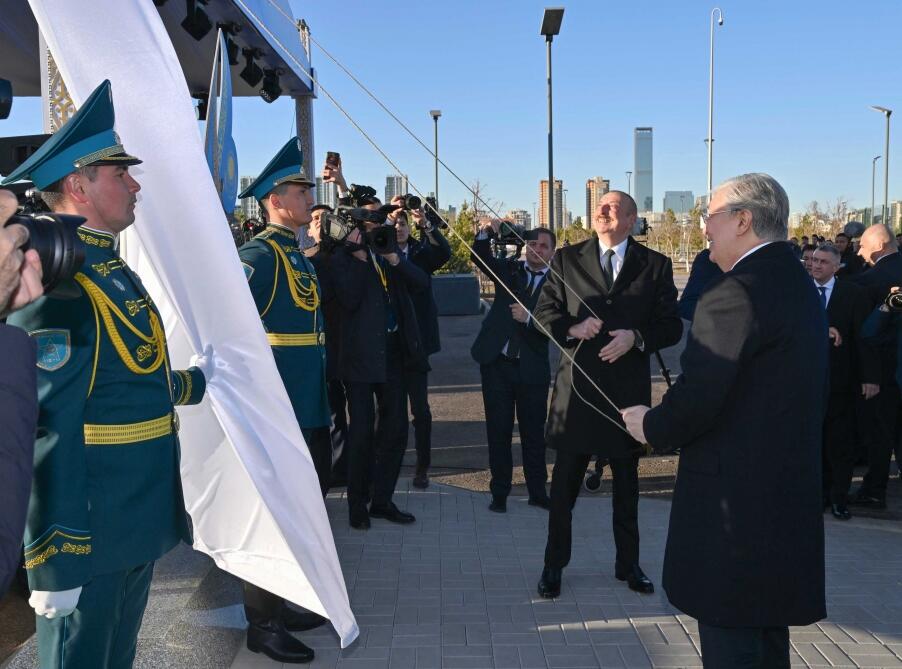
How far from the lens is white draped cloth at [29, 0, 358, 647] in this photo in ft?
8.86

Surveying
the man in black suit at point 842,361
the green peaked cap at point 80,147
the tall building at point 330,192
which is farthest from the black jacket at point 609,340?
the green peaked cap at point 80,147

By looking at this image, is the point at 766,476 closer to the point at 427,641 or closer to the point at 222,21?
the point at 427,641

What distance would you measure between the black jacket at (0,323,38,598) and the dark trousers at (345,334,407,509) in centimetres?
412

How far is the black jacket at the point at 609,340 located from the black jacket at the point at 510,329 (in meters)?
1.57

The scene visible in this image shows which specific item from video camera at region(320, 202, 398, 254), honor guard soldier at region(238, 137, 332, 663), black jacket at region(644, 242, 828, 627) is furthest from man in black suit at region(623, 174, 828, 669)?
video camera at region(320, 202, 398, 254)

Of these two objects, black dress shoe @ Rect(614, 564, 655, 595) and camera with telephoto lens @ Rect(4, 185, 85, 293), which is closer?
camera with telephoto lens @ Rect(4, 185, 85, 293)

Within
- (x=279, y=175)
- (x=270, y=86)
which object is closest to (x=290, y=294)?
(x=279, y=175)

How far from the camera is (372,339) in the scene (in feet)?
17.6

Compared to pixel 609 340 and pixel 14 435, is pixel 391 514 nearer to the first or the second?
pixel 609 340

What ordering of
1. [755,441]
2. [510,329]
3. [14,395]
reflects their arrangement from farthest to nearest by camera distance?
[510,329] < [755,441] < [14,395]

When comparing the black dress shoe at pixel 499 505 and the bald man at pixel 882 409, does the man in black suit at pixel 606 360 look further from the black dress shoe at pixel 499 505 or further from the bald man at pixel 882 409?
the bald man at pixel 882 409

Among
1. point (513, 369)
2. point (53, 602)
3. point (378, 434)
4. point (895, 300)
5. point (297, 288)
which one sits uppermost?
Answer: point (297, 288)

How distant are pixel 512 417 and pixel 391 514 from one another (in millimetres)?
1118

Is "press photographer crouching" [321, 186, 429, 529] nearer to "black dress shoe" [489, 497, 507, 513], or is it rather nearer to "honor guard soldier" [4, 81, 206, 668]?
"black dress shoe" [489, 497, 507, 513]
